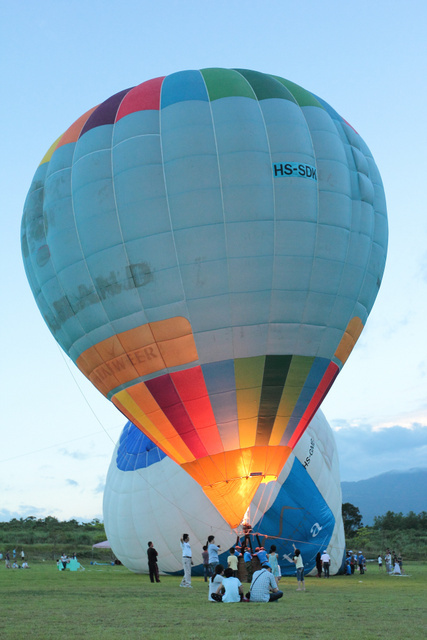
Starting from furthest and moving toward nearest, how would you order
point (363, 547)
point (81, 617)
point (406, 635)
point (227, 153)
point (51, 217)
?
point (363, 547)
point (51, 217)
point (227, 153)
point (81, 617)
point (406, 635)

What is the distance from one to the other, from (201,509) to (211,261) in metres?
7.81

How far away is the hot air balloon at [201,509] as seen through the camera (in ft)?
58.2

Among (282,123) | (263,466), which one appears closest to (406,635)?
(263,466)

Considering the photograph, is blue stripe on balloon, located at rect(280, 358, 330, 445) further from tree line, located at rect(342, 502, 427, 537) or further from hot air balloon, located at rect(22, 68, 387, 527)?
tree line, located at rect(342, 502, 427, 537)

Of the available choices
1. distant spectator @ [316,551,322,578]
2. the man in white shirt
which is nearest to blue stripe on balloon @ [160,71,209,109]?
the man in white shirt

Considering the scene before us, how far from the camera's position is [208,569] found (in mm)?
15859

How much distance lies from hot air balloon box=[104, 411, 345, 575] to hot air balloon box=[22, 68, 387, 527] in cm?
441

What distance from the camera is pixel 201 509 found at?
17766 mm

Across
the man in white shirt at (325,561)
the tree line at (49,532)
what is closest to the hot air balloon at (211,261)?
the man in white shirt at (325,561)

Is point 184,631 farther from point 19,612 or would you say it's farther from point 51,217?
point 51,217

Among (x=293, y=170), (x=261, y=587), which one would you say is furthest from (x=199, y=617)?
(x=293, y=170)

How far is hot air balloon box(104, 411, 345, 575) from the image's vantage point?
58.2 feet

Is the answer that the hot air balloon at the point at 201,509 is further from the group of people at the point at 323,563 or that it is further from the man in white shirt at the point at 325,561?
the man in white shirt at the point at 325,561

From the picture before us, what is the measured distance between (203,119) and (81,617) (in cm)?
843
